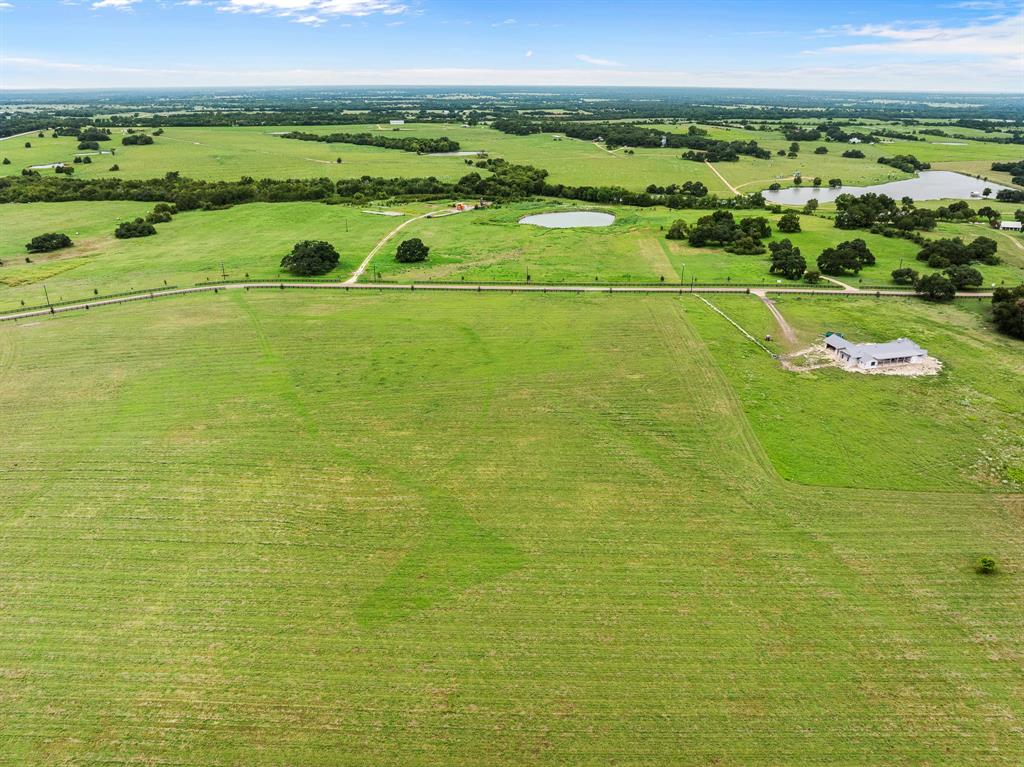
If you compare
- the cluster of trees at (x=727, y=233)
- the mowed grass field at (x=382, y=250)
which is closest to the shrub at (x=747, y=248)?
the cluster of trees at (x=727, y=233)

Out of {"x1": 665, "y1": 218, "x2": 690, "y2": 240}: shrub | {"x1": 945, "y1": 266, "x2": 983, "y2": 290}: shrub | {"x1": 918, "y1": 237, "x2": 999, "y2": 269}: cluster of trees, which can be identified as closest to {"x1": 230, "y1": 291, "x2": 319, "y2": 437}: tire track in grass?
{"x1": 665, "y1": 218, "x2": 690, "y2": 240}: shrub

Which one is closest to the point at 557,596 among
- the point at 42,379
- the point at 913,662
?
the point at 913,662

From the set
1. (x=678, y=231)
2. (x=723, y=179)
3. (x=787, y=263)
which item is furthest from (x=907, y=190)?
(x=787, y=263)

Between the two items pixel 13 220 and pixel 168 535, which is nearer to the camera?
pixel 168 535

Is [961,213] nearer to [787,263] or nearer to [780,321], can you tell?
[787,263]

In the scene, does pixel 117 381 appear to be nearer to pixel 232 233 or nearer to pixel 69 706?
pixel 69 706

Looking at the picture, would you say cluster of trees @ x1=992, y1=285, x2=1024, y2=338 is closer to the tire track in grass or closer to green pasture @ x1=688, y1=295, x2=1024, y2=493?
green pasture @ x1=688, y1=295, x2=1024, y2=493
